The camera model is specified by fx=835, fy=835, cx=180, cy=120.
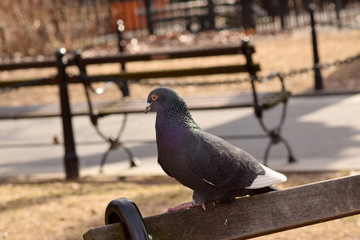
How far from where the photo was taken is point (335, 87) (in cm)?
1173

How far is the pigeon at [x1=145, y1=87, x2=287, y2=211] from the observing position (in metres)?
2.84

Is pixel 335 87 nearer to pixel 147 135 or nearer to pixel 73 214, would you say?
pixel 147 135

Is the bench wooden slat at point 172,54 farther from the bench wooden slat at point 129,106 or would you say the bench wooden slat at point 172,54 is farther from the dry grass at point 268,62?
the dry grass at point 268,62

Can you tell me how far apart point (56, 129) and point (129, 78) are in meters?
2.79

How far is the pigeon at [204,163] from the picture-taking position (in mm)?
2838

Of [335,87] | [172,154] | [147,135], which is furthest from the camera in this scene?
[335,87]

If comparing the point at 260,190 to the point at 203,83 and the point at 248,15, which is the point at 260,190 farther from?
the point at 248,15

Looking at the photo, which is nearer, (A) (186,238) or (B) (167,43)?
(A) (186,238)

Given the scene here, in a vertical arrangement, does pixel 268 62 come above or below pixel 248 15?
below

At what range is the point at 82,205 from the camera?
265 inches

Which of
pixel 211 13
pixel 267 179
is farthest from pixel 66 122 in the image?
pixel 211 13

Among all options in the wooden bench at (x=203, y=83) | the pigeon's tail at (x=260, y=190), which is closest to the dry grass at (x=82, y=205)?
the wooden bench at (x=203, y=83)

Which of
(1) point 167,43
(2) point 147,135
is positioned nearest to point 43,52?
(1) point 167,43

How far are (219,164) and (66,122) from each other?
5137mm
